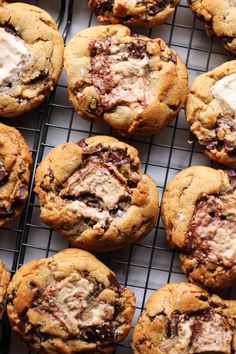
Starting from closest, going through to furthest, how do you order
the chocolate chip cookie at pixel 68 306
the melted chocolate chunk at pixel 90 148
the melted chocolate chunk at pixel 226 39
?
the chocolate chip cookie at pixel 68 306
the melted chocolate chunk at pixel 90 148
the melted chocolate chunk at pixel 226 39

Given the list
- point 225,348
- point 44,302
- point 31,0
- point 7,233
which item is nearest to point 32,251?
point 7,233

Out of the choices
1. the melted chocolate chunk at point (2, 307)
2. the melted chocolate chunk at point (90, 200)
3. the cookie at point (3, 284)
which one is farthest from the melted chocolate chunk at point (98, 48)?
the melted chocolate chunk at point (2, 307)

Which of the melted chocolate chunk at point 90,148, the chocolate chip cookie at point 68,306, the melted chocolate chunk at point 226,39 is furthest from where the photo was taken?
the melted chocolate chunk at point 226,39

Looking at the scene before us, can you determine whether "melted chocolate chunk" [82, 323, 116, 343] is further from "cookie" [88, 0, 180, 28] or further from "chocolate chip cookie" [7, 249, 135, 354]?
"cookie" [88, 0, 180, 28]

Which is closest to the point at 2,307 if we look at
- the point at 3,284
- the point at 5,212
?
the point at 3,284

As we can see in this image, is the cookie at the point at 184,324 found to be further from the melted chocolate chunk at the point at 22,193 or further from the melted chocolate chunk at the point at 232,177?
the melted chocolate chunk at the point at 22,193

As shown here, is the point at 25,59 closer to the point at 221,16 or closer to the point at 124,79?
the point at 124,79
